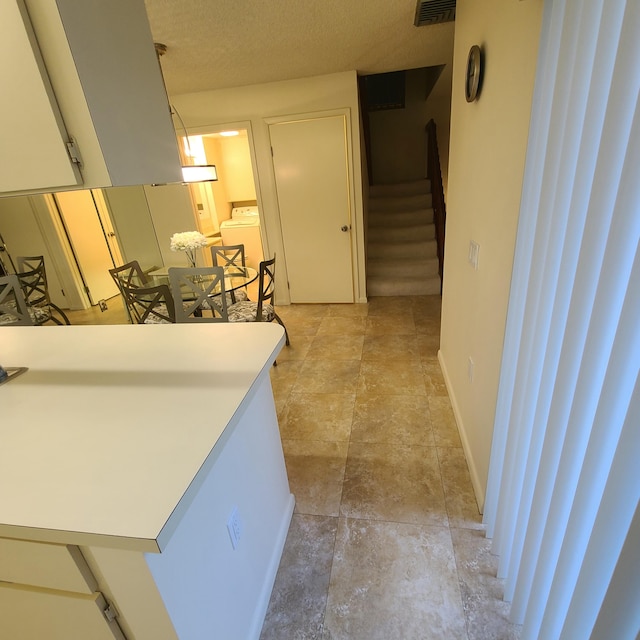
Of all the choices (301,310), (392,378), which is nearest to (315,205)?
(301,310)

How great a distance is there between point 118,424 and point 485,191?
5.22 ft

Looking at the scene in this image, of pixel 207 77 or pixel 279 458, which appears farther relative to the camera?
pixel 207 77

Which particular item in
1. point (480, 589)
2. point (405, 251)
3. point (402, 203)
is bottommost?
point (480, 589)

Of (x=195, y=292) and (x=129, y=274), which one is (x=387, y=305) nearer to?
(x=195, y=292)

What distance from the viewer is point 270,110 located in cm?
371

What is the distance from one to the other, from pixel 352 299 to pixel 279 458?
296cm

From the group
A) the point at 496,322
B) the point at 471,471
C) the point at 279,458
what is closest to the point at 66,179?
the point at 279,458

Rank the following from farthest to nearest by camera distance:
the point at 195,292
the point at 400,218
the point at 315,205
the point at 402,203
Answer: the point at 402,203 → the point at 400,218 → the point at 315,205 → the point at 195,292

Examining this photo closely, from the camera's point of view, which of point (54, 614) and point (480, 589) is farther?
point (480, 589)

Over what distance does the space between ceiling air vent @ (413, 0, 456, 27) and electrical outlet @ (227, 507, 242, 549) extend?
113 inches

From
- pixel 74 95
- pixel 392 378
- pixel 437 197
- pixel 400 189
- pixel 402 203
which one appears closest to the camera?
pixel 74 95

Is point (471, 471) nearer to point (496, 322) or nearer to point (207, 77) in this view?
point (496, 322)

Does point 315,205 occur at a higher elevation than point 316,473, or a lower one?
higher

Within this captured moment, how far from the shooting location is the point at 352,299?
427 centimetres
